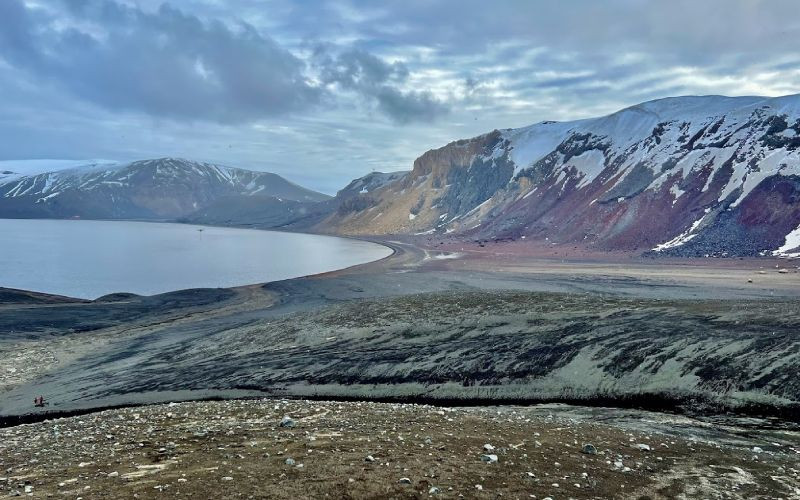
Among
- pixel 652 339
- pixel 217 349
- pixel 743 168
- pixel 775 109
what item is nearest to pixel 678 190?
pixel 743 168

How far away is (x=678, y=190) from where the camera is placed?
353ft

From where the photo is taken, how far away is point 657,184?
113625 mm

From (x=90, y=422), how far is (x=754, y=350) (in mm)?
27265

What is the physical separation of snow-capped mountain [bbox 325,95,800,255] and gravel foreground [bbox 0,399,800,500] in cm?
7896

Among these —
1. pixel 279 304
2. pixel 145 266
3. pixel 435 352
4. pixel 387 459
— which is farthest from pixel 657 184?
pixel 387 459

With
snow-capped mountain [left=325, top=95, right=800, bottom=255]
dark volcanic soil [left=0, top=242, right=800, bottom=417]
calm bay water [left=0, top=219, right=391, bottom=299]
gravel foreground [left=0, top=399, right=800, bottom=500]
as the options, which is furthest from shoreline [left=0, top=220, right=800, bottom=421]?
snow-capped mountain [left=325, top=95, right=800, bottom=255]

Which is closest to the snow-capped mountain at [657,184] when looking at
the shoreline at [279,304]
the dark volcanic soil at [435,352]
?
the shoreline at [279,304]

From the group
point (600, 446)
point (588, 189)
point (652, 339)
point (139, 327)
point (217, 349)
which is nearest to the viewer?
point (600, 446)

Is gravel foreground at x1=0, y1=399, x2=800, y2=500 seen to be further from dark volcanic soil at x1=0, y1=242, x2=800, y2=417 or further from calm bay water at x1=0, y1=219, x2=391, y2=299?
calm bay water at x1=0, y1=219, x2=391, y2=299

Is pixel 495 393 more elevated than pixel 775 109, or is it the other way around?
pixel 775 109

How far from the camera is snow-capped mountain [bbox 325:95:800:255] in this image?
88.9 meters

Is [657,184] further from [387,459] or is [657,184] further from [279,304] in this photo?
[387,459]

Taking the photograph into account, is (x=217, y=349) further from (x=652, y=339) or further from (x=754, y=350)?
(x=754, y=350)

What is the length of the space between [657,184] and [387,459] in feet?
384
